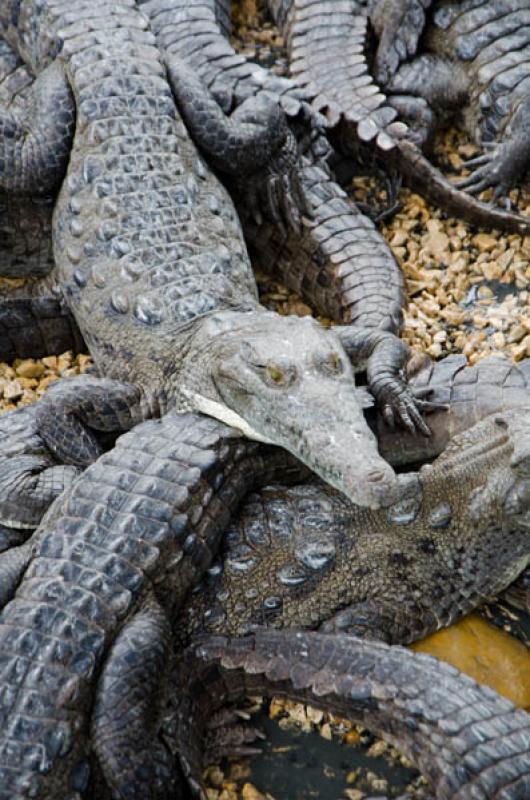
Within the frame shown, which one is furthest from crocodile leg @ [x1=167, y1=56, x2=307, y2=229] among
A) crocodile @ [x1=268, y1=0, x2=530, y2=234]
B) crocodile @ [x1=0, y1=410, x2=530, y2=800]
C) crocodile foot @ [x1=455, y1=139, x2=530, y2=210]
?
crocodile @ [x1=0, y1=410, x2=530, y2=800]

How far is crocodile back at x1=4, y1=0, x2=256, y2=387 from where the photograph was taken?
122 inches

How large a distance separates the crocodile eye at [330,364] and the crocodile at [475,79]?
1454 millimetres

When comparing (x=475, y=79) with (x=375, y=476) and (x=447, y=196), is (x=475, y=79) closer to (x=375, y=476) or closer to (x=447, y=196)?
(x=447, y=196)

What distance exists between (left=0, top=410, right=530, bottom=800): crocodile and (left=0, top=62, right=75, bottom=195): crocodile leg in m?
1.20

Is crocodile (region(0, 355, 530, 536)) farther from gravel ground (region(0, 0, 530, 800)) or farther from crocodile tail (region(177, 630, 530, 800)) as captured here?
crocodile tail (region(177, 630, 530, 800))

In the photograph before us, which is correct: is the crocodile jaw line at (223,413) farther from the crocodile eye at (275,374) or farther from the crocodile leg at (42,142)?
the crocodile leg at (42,142)

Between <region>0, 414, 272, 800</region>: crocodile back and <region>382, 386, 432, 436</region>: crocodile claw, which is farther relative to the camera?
<region>382, 386, 432, 436</region>: crocodile claw

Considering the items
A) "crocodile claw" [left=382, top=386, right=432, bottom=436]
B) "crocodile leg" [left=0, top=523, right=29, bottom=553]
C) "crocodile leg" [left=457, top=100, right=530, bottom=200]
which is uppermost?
"crocodile leg" [left=457, top=100, right=530, bottom=200]

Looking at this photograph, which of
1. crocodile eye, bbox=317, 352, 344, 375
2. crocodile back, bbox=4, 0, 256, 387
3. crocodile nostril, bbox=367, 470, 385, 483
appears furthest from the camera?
crocodile back, bbox=4, 0, 256, 387

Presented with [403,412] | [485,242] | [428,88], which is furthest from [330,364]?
[428,88]

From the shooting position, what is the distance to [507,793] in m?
2.08

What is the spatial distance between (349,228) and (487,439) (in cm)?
128

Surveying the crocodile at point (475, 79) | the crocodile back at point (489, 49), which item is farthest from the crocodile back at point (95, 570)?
the crocodile back at point (489, 49)

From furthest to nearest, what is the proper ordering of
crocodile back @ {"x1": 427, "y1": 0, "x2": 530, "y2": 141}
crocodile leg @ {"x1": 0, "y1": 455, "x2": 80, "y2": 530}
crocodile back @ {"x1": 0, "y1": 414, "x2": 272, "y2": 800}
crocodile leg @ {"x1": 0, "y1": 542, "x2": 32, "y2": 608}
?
crocodile back @ {"x1": 427, "y1": 0, "x2": 530, "y2": 141}, crocodile leg @ {"x1": 0, "y1": 455, "x2": 80, "y2": 530}, crocodile leg @ {"x1": 0, "y1": 542, "x2": 32, "y2": 608}, crocodile back @ {"x1": 0, "y1": 414, "x2": 272, "y2": 800}
